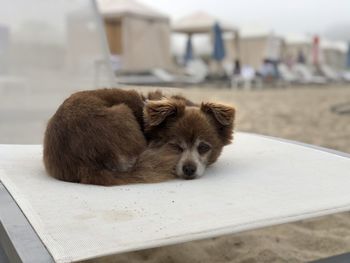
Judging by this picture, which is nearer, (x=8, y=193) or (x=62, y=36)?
(x=8, y=193)

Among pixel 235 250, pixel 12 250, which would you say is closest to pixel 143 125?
pixel 235 250

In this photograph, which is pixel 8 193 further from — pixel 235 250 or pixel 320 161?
pixel 320 161

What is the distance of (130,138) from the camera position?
187 centimetres

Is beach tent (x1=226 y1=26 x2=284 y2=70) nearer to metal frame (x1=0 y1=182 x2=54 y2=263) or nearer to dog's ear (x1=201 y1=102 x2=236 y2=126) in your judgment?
dog's ear (x1=201 y1=102 x2=236 y2=126)

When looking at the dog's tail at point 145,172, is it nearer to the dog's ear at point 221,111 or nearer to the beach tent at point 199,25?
the dog's ear at point 221,111

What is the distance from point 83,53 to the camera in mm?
3822

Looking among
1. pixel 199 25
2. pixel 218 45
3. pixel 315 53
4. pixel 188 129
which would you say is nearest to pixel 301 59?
pixel 315 53

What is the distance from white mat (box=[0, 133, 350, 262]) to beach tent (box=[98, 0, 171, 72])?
35.1 ft

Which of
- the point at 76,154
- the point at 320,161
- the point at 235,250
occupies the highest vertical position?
the point at 76,154

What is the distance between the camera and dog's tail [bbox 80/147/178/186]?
175cm

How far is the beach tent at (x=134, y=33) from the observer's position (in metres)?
13.0

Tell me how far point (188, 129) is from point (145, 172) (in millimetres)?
290

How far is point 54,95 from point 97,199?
218 centimetres

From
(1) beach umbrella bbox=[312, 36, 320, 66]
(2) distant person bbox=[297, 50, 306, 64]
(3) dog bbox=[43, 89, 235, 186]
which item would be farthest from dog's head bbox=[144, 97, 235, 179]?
(2) distant person bbox=[297, 50, 306, 64]
